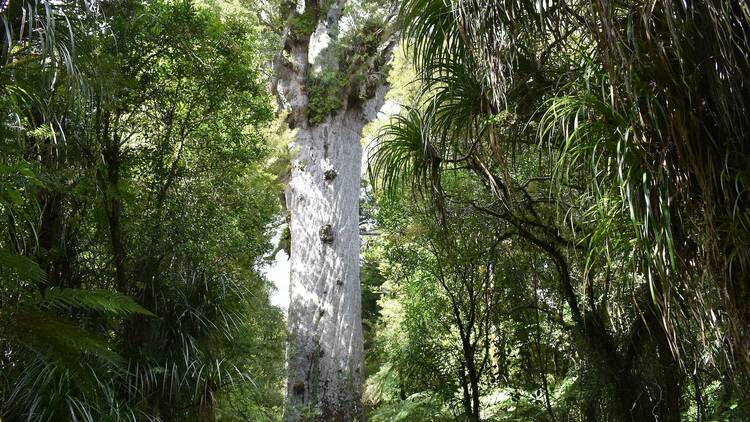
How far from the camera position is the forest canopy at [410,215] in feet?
7.75

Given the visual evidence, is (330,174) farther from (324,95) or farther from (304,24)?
(304,24)

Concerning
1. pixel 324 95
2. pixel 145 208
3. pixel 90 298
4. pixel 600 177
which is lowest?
pixel 90 298

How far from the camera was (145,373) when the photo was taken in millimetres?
4184

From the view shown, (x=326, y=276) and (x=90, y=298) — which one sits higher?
(x=326, y=276)

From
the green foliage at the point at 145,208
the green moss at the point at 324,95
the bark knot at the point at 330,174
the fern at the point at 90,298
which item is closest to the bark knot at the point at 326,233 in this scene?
the bark knot at the point at 330,174

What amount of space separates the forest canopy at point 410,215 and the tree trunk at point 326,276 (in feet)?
0.10

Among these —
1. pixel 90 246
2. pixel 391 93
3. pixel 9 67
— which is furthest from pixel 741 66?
pixel 391 93

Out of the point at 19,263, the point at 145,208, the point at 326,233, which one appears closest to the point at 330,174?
the point at 326,233

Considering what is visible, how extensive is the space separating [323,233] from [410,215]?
1724mm

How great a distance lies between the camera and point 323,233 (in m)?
7.70

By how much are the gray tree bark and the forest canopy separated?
0.10ft

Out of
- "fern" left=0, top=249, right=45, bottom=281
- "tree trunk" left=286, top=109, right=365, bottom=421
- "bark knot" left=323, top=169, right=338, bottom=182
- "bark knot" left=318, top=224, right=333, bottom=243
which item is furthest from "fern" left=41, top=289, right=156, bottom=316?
"bark knot" left=323, top=169, right=338, bottom=182

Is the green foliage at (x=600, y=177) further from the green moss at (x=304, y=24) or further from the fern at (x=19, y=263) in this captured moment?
the green moss at (x=304, y=24)

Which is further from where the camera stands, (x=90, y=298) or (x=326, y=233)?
(x=326, y=233)
